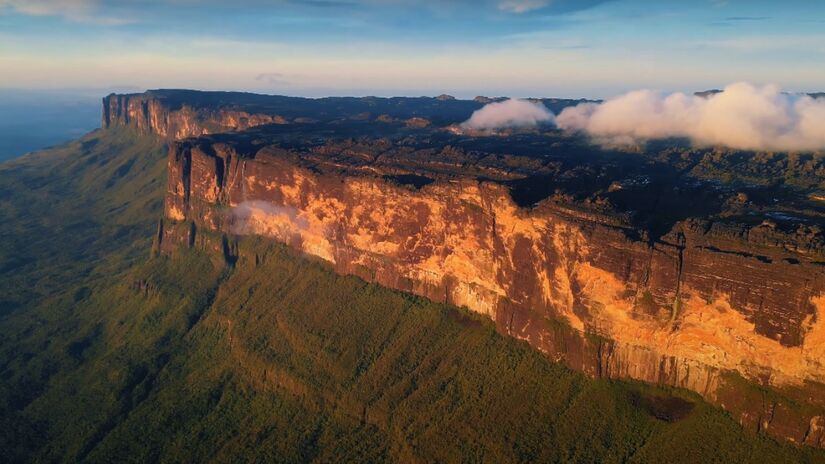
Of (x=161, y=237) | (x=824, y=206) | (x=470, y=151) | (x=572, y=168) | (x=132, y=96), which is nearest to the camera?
(x=824, y=206)

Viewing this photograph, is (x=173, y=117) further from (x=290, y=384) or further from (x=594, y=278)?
(x=594, y=278)

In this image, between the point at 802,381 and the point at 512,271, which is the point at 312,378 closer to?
the point at 512,271

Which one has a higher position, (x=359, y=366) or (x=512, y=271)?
(x=512, y=271)

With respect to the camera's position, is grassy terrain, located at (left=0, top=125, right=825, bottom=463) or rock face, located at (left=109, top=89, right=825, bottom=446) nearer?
rock face, located at (left=109, top=89, right=825, bottom=446)

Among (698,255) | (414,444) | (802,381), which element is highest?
(698,255)

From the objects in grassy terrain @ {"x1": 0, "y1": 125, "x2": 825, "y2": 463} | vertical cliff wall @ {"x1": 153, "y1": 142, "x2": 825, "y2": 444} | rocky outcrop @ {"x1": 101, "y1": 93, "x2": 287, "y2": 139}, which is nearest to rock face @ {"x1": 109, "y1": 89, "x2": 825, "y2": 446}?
vertical cliff wall @ {"x1": 153, "y1": 142, "x2": 825, "y2": 444}

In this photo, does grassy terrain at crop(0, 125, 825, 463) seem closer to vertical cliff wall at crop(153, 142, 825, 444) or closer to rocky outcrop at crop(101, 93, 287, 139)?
vertical cliff wall at crop(153, 142, 825, 444)

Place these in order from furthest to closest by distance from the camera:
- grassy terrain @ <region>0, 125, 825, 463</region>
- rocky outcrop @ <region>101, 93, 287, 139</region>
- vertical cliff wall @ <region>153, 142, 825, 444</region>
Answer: rocky outcrop @ <region>101, 93, 287, 139</region> → grassy terrain @ <region>0, 125, 825, 463</region> → vertical cliff wall @ <region>153, 142, 825, 444</region>

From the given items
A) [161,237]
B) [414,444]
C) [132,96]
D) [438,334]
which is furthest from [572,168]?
[132,96]
